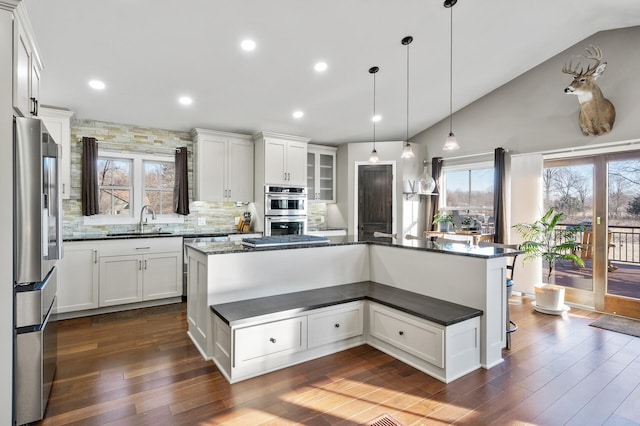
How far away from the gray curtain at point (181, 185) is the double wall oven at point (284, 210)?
118 centimetres

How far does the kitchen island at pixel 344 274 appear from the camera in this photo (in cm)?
274

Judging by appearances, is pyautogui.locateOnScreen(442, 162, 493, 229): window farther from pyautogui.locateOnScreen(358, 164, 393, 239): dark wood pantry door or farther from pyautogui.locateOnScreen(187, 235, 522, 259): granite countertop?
pyautogui.locateOnScreen(187, 235, 522, 259): granite countertop

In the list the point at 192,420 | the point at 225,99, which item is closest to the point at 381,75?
→ the point at 225,99

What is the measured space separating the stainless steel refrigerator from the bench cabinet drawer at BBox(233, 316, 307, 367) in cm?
116

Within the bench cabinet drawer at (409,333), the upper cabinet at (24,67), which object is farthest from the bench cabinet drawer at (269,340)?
the upper cabinet at (24,67)

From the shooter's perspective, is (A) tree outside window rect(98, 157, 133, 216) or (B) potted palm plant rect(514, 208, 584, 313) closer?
(B) potted palm plant rect(514, 208, 584, 313)

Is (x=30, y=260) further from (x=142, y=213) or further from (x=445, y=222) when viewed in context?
(x=445, y=222)

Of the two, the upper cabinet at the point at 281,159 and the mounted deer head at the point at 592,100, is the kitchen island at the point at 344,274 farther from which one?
the mounted deer head at the point at 592,100

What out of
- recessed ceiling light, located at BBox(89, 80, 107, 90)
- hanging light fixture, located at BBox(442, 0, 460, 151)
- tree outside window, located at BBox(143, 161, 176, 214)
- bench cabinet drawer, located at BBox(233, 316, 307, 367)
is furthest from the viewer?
tree outside window, located at BBox(143, 161, 176, 214)

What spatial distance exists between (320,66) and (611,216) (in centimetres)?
412

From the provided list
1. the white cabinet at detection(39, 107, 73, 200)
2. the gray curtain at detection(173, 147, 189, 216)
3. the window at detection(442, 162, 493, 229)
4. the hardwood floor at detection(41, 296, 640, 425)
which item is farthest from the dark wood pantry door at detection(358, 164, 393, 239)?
the white cabinet at detection(39, 107, 73, 200)

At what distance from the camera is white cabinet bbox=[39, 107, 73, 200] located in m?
4.00

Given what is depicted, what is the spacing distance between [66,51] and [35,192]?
6.63ft

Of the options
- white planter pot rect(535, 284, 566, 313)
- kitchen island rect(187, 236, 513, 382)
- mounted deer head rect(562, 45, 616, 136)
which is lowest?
white planter pot rect(535, 284, 566, 313)
